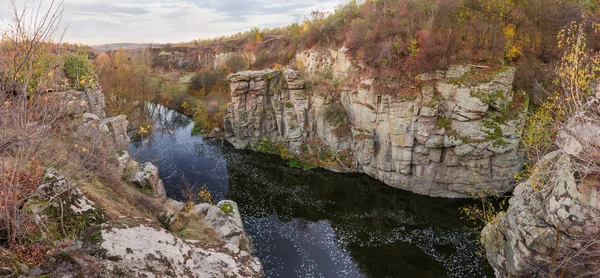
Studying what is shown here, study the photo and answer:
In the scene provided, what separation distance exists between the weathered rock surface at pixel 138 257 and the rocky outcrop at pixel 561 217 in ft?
23.9

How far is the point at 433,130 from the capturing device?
74.0ft

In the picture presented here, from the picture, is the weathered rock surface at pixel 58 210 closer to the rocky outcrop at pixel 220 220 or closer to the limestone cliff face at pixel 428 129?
the rocky outcrop at pixel 220 220

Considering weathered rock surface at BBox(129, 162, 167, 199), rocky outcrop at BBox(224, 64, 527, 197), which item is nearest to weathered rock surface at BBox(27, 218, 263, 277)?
weathered rock surface at BBox(129, 162, 167, 199)

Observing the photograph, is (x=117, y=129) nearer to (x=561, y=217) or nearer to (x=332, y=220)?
(x=332, y=220)

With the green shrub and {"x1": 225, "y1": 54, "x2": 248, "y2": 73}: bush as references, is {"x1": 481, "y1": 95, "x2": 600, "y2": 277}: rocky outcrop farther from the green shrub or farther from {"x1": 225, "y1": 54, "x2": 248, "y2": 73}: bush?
{"x1": 225, "y1": 54, "x2": 248, "y2": 73}: bush

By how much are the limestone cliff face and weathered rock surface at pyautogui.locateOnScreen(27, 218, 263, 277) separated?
18182mm

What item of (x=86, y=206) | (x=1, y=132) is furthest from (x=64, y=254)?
(x=86, y=206)

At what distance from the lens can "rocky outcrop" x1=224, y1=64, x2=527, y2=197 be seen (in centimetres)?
2128

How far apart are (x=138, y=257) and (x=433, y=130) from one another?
70.8 ft

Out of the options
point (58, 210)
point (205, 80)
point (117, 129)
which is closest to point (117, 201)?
point (58, 210)

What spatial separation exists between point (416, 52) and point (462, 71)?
3676 mm

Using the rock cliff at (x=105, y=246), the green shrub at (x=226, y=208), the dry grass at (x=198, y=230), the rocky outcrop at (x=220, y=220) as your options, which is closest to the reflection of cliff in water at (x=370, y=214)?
the green shrub at (x=226, y=208)

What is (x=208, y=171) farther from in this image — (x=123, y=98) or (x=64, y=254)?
(x=64, y=254)

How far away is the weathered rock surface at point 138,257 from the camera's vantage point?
408 cm
